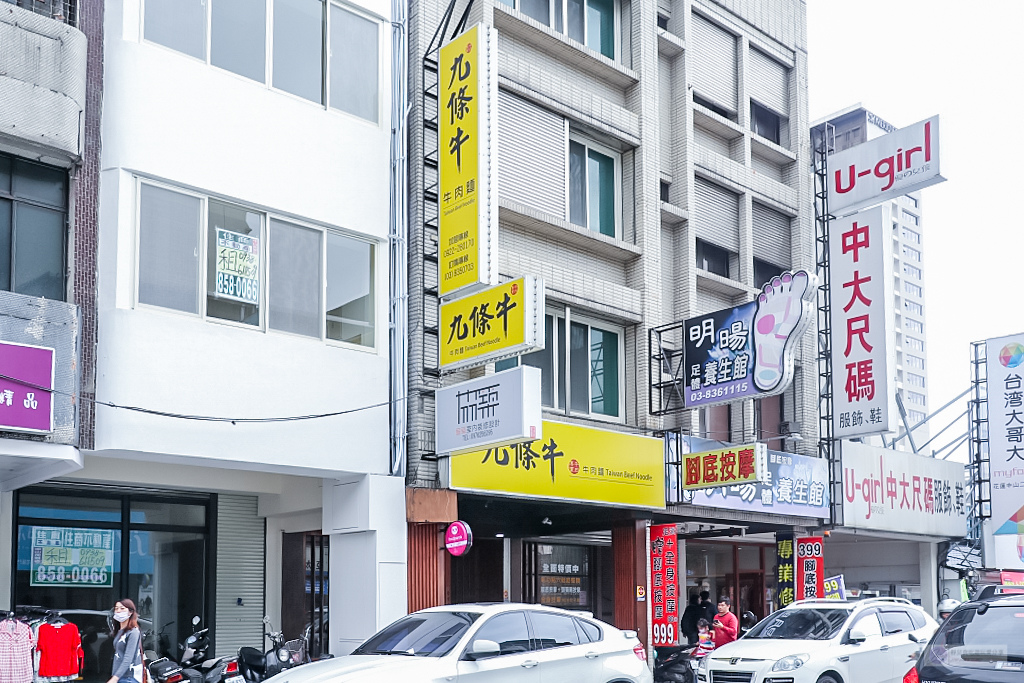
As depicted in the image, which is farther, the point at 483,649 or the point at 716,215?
the point at 716,215

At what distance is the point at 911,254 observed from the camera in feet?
440

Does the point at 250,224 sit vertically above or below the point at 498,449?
above

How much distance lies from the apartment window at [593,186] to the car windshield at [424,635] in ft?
32.2

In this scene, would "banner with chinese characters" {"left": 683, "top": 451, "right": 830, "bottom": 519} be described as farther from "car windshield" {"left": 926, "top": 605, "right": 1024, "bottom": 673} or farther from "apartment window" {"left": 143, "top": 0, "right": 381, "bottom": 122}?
"car windshield" {"left": 926, "top": 605, "right": 1024, "bottom": 673}

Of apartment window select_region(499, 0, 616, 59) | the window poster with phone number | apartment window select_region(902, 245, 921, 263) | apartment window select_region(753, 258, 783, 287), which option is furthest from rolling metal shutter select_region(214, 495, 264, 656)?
apartment window select_region(902, 245, 921, 263)

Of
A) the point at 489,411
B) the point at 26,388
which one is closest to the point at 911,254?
the point at 489,411

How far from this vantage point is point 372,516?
15859mm

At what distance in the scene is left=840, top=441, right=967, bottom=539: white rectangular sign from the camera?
24391 mm

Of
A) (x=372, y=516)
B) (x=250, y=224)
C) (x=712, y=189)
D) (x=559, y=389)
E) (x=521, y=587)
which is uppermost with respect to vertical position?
(x=712, y=189)

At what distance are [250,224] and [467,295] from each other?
304 centimetres

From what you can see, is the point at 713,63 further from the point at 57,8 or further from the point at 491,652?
the point at 491,652

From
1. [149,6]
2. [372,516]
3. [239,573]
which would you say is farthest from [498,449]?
[149,6]

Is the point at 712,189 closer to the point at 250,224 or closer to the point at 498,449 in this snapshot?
the point at 498,449

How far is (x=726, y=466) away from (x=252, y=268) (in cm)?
883
